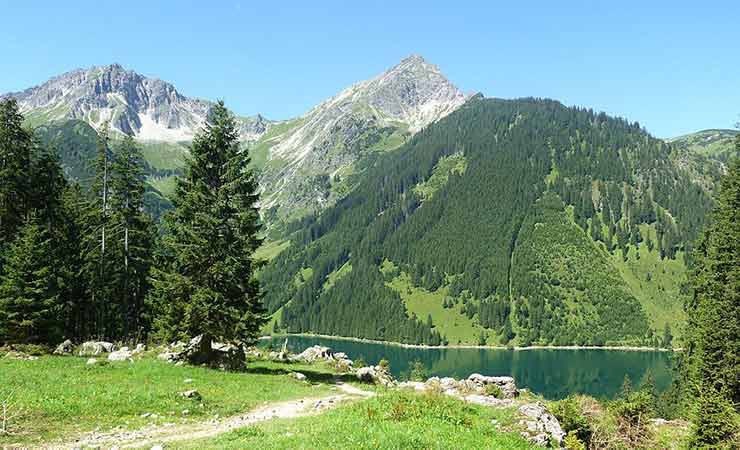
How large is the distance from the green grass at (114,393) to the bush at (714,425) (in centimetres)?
1869

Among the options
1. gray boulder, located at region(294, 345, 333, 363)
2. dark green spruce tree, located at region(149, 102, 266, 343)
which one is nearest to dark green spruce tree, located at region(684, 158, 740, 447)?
gray boulder, located at region(294, 345, 333, 363)

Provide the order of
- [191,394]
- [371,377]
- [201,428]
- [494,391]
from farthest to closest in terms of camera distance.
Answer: [371,377] → [494,391] → [191,394] → [201,428]

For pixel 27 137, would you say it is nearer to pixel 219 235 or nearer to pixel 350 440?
pixel 219 235

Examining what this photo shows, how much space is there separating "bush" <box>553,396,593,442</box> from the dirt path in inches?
401

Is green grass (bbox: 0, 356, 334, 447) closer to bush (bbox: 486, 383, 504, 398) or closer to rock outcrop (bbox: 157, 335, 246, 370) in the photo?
rock outcrop (bbox: 157, 335, 246, 370)

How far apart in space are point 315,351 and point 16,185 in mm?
32899

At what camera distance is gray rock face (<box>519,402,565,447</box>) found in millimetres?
19188

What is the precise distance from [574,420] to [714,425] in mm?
6181

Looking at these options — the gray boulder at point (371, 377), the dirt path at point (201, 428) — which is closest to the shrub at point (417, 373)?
the gray boulder at point (371, 377)

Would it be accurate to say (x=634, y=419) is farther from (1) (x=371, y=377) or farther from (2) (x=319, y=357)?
(2) (x=319, y=357)

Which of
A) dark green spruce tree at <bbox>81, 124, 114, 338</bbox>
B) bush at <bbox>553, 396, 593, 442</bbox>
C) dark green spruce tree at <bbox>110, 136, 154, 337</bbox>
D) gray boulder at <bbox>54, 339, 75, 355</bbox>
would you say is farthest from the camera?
dark green spruce tree at <bbox>110, 136, 154, 337</bbox>

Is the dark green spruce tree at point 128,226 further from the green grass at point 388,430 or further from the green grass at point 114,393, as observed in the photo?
the green grass at point 388,430

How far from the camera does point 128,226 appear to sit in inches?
2101

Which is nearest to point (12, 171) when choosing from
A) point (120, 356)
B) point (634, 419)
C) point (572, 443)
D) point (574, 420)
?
point (120, 356)
